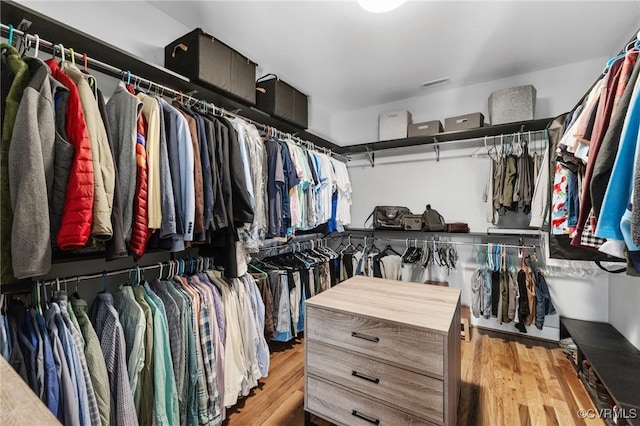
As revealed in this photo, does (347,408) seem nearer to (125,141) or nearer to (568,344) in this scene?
(125,141)

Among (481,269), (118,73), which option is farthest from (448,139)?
(118,73)

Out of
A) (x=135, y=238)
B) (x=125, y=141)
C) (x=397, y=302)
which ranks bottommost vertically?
(x=397, y=302)

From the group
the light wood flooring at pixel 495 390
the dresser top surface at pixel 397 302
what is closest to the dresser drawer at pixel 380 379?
the dresser top surface at pixel 397 302

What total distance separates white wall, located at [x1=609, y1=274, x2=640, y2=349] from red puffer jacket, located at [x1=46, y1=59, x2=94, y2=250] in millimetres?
3279

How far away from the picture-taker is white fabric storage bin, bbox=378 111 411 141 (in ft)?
10.5

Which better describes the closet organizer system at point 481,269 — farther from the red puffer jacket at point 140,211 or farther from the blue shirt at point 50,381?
the blue shirt at point 50,381

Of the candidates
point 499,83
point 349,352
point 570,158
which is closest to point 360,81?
point 499,83

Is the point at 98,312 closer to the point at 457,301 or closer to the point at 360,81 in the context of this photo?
the point at 457,301

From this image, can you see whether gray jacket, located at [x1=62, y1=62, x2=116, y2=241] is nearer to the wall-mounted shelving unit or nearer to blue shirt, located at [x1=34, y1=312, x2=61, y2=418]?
blue shirt, located at [x1=34, y1=312, x2=61, y2=418]

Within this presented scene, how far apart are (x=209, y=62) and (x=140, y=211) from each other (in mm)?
1107

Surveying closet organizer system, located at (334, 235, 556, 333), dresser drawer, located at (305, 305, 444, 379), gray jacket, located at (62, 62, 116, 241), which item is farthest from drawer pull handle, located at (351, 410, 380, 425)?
closet organizer system, located at (334, 235, 556, 333)

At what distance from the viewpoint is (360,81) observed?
3.03 meters

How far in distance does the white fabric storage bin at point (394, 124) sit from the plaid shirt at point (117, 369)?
305 centimetres

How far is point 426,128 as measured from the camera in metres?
3.01
